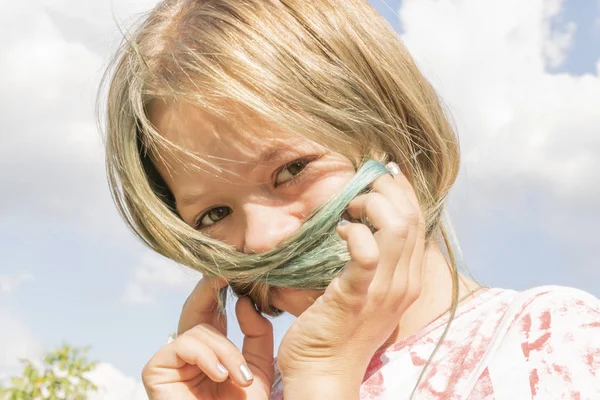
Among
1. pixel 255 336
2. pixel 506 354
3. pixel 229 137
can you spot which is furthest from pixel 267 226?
pixel 506 354

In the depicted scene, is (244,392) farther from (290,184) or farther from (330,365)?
(290,184)

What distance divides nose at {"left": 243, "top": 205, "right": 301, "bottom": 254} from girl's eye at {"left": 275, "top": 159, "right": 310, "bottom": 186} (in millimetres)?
90

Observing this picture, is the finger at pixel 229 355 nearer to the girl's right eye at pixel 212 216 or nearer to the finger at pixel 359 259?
the girl's right eye at pixel 212 216

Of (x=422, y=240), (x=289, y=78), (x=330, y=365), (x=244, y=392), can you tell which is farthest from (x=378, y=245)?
(x=244, y=392)

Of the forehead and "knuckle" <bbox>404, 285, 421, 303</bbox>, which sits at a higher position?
the forehead

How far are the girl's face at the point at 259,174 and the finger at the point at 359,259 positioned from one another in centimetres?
34

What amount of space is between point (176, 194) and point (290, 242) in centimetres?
55

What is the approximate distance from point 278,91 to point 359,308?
0.70 m

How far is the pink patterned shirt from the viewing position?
6.05 feet

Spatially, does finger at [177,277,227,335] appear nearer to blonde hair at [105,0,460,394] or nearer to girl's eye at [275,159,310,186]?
blonde hair at [105,0,460,394]

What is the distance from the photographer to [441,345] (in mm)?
2094

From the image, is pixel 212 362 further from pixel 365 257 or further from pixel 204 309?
pixel 365 257

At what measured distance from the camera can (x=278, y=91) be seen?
87.0 inches

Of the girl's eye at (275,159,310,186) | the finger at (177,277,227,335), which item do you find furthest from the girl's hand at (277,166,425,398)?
the finger at (177,277,227,335)
